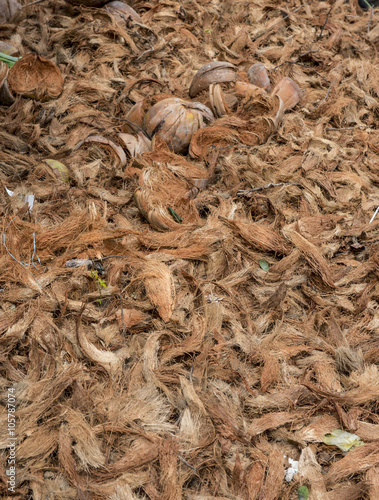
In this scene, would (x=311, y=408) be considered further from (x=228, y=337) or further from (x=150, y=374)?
(x=150, y=374)

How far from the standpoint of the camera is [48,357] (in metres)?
1.56

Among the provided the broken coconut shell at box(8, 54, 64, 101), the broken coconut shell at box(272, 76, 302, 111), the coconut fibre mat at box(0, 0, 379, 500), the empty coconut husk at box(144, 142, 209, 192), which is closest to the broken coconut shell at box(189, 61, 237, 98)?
the coconut fibre mat at box(0, 0, 379, 500)

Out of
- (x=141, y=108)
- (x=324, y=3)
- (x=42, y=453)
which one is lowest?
(x=42, y=453)

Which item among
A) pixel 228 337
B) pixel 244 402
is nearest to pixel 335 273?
pixel 228 337

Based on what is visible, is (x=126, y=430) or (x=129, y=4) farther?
(x=129, y=4)

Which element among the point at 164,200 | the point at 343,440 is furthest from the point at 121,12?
the point at 343,440

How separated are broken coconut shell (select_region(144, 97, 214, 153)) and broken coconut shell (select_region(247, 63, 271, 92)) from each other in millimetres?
632

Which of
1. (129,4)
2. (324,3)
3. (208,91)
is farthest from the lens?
(324,3)

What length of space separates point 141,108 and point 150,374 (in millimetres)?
1700

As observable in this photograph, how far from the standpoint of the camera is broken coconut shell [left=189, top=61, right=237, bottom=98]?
294cm

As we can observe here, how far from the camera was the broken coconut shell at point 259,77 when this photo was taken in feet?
9.89

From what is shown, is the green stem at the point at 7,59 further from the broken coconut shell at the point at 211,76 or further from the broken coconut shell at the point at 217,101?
the broken coconut shell at the point at 217,101

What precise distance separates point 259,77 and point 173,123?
850 millimetres

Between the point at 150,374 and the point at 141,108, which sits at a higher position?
the point at 141,108
